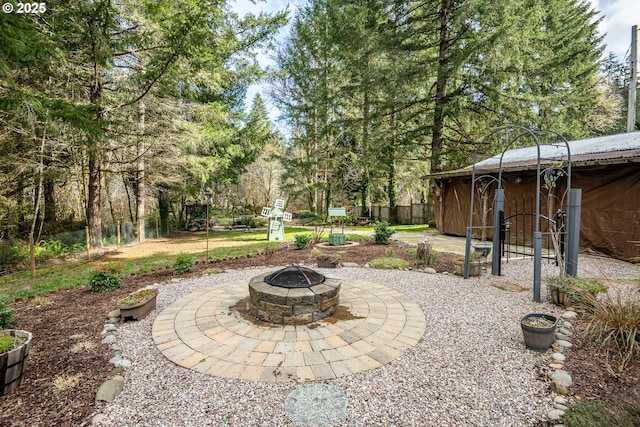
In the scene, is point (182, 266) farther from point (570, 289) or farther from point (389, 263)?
point (570, 289)

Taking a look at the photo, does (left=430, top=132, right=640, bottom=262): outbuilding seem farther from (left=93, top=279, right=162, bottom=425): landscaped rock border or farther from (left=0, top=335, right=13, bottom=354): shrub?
(left=0, top=335, right=13, bottom=354): shrub

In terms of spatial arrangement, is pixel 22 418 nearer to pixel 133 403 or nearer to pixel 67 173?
pixel 133 403

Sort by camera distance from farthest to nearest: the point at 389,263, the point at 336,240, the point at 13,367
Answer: the point at 336,240 < the point at 389,263 < the point at 13,367

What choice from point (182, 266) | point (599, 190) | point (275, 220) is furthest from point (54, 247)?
point (599, 190)

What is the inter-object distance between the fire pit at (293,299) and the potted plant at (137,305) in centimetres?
131

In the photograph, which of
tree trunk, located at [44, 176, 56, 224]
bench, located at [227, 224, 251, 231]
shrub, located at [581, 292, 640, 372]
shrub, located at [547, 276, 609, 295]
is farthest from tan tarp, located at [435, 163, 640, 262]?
tree trunk, located at [44, 176, 56, 224]

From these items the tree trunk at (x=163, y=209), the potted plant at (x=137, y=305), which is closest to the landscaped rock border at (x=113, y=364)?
the potted plant at (x=137, y=305)

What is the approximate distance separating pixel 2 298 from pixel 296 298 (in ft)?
10.00

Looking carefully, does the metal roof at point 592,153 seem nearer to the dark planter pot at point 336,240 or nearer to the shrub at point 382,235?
the shrub at point 382,235

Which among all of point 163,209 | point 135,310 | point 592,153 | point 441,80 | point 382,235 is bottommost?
point 135,310

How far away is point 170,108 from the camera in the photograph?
9180 millimetres

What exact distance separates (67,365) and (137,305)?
3.48 feet

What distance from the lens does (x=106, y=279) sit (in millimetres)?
4910

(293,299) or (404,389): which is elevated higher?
(293,299)
